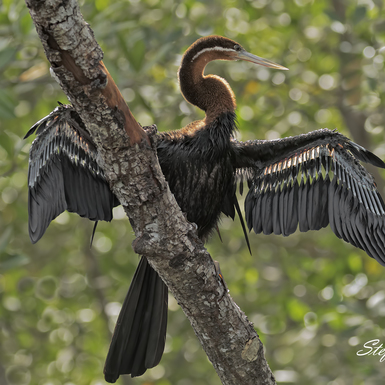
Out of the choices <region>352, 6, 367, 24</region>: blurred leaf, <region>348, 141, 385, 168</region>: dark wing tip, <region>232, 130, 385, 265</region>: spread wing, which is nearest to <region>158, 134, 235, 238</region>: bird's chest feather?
<region>232, 130, 385, 265</region>: spread wing

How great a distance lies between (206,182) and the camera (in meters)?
2.56

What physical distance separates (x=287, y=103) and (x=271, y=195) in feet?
6.46

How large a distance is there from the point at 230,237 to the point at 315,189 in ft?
8.13

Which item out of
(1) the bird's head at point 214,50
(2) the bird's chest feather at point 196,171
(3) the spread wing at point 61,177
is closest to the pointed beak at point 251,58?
(1) the bird's head at point 214,50

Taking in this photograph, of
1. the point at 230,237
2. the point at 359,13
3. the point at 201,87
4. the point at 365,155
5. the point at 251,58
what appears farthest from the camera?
the point at 230,237

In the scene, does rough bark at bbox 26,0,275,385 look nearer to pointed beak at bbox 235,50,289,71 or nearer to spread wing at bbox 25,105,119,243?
spread wing at bbox 25,105,119,243

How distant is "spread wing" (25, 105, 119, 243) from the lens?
2.33 meters

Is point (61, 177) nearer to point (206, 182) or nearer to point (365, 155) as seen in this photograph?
point (206, 182)

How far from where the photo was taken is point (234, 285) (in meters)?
4.25

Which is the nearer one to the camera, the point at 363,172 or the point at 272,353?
the point at 363,172

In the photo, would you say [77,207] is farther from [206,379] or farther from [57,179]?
[206,379]

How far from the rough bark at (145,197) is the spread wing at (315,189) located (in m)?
0.66

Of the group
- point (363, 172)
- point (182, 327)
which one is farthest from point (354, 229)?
point (182, 327)

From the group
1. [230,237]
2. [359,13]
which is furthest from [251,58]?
[230,237]
